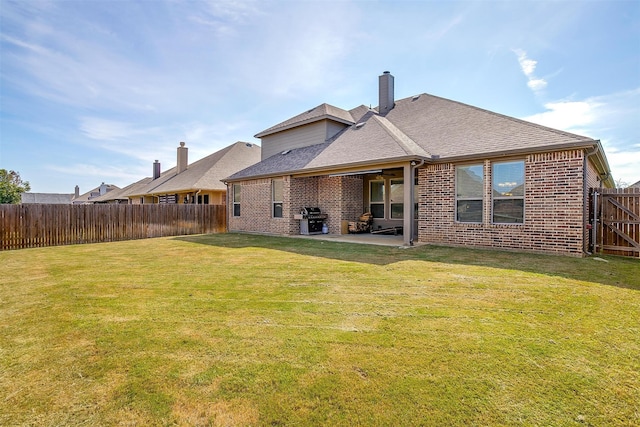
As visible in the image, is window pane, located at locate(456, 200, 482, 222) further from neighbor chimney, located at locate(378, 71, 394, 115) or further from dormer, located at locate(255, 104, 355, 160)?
dormer, located at locate(255, 104, 355, 160)

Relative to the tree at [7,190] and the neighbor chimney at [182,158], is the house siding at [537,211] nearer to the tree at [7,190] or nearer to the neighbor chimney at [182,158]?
the neighbor chimney at [182,158]

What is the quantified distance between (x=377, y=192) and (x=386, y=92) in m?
5.21

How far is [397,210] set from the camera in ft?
44.3

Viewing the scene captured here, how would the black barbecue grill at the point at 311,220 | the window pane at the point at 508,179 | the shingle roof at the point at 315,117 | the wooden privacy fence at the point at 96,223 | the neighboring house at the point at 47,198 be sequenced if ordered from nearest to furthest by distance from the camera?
the window pane at the point at 508,179
the wooden privacy fence at the point at 96,223
the black barbecue grill at the point at 311,220
the shingle roof at the point at 315,117
the neighboring house at the point at 47,198

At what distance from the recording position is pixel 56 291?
4910 mm

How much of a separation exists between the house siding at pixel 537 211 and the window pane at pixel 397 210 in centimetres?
361

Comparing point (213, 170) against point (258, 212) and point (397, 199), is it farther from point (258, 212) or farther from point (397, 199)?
point (397, 199)

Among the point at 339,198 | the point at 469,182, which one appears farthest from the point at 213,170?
the point at 469,182

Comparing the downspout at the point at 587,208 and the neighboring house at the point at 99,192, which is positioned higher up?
the neighboring house at the point at 99,192

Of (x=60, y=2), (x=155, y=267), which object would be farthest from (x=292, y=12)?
(x=155, y=267)

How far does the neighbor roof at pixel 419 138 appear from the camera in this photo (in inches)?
333

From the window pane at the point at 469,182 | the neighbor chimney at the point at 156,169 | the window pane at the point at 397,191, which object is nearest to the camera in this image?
the window pane at the point at 469,182

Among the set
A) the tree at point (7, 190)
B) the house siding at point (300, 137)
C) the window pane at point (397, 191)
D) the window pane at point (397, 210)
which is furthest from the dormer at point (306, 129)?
the tree at point (7, 190)

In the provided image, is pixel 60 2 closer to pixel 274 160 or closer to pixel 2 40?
pixel 2 40
